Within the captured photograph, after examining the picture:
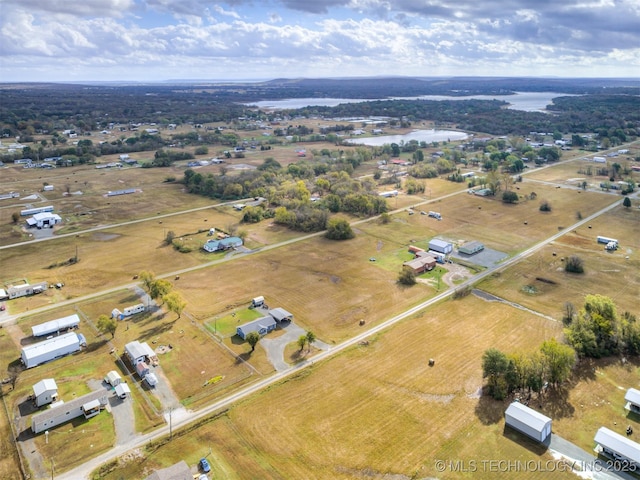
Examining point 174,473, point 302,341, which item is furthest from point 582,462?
point 174,473

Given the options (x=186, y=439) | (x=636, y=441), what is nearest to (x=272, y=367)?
(x=186, y=439)

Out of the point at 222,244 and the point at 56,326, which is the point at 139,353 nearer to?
the point at 56,326

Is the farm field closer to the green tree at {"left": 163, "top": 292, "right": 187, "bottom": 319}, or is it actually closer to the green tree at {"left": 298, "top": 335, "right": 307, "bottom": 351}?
the green tree at {"left": 298, "top": 335, "right": 307, "bottom": 351}

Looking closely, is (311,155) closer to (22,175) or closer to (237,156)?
(237,156)

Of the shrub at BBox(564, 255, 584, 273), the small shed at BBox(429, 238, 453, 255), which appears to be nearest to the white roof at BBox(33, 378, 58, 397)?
the small shed at BBox(429, 238, 453, 255)

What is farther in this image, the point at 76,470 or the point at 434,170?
the point at 434,170

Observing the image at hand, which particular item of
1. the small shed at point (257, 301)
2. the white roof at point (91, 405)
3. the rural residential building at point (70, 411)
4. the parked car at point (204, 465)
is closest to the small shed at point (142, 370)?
the rural residential building at point (70, 411)
